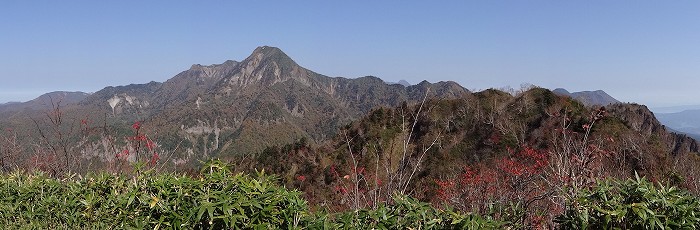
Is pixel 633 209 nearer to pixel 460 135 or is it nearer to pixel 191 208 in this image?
pixel 191 208

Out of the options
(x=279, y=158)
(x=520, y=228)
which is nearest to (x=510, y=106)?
(x=279, y=158)

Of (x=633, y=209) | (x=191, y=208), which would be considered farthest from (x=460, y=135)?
(x=191, y=208)

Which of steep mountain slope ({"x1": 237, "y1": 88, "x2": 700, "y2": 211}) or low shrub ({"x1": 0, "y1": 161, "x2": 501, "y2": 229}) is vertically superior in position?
low shrub ({"x1": 0, "y1": 161, "x2": 501, "y2": 229})

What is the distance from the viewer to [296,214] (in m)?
3.16

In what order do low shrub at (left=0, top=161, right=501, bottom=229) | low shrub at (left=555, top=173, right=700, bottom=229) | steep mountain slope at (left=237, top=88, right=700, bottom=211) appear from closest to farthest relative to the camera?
1. low shrub at (left=555, top=173, right=700, bottom=229)
2. low shrub at (left=0, top=161, right=501, bottom=229)
3. steep mountain slope at (left=237, top=88, right=700, bottom=211)

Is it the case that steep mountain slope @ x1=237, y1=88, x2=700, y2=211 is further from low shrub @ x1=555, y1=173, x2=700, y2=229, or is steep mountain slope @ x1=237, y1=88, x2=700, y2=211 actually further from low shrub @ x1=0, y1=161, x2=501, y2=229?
low shrub @ x1=555, y1=173, x2=700, y2=229

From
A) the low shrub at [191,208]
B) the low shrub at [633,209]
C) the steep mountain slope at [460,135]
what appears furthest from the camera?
the steep mountain slope at [460,135]

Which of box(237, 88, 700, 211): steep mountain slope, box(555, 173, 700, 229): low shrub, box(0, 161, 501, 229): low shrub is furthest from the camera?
box(237, 88, 700, 211): steep mountain slope

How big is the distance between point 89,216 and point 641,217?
13.8 feet

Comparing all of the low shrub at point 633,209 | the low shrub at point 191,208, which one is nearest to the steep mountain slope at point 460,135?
the low shrub at point 191,208

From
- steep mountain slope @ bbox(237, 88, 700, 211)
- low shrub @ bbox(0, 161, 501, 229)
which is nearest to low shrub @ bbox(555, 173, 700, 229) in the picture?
low shrub @ bbox(0, 161, 501, 229)

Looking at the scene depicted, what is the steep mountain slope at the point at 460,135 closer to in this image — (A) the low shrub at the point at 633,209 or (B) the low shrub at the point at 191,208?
(B) the low shrub at the point at 191,208

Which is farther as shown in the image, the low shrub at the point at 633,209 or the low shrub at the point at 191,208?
the low shrub at the point at 191,208

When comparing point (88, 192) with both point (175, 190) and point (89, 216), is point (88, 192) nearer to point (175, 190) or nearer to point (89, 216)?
point (89, 216)
